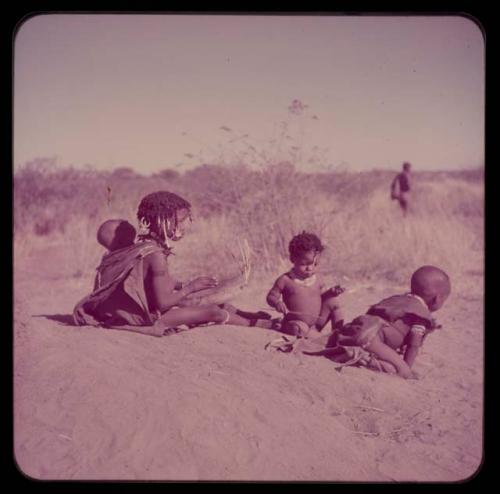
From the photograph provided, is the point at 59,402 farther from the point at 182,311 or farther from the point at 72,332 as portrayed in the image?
the point at 182,311

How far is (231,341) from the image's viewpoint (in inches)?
169

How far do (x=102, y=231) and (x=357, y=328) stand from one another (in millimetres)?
1808

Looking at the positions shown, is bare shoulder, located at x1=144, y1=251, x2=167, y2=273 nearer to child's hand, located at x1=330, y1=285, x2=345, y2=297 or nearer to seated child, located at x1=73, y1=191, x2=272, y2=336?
seated child, located at x1=73, y1=191, x2=272, y2=336

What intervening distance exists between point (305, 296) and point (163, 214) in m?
1.08

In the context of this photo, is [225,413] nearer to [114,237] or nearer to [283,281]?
[283,281]

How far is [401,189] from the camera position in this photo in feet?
23.2

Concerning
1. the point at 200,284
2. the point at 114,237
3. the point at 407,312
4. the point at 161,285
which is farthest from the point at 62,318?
the point at 407,312

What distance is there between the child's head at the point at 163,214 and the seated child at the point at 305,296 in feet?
2.48

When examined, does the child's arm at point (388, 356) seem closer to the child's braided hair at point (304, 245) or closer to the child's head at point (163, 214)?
the child's braided hair at point (304, 245)

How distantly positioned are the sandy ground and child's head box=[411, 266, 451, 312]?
0.41 meters

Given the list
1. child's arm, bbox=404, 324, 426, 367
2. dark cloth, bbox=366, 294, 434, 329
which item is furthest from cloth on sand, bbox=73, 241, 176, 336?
child's arm, bbox=404, 324, 426, 367

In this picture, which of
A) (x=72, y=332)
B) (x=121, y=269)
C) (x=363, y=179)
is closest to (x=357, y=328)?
(x=121, y=269)

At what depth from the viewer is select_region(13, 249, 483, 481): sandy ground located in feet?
12.1

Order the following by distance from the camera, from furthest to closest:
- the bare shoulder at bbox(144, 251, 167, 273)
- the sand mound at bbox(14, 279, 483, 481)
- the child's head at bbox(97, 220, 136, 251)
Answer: the child's head at bbox(97, 220, 136, 251) < the bare shoulder at bbox(144, 251, 167, 273) < the sand mound at bbox(14, 279, 483, 481)
